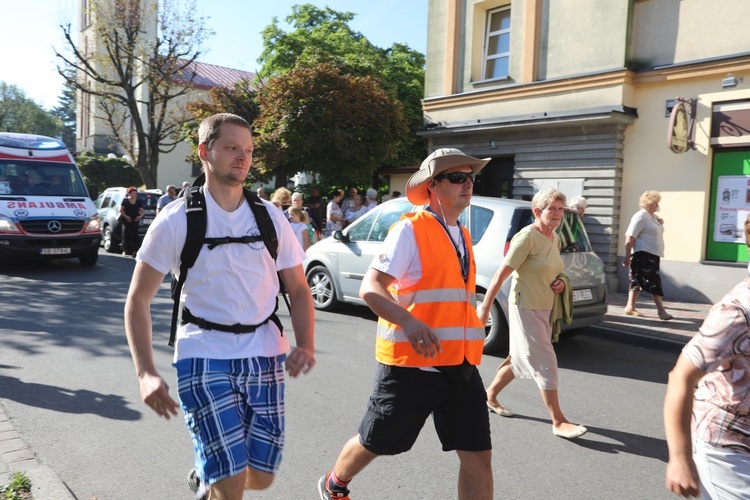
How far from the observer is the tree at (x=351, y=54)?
27719 mm

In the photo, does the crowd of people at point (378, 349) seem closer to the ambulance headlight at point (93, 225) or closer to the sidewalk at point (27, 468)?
the sidewalk at point (27, 468)

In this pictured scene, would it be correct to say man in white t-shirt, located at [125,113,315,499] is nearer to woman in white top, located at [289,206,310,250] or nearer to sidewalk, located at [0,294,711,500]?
sidewalk, located at [0,294,711,500]

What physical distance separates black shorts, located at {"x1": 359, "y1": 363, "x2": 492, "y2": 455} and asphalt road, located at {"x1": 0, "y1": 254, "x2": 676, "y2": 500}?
2.70ft

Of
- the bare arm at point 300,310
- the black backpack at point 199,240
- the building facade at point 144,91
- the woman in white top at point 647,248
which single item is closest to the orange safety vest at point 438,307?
the bare arm at point 300,310

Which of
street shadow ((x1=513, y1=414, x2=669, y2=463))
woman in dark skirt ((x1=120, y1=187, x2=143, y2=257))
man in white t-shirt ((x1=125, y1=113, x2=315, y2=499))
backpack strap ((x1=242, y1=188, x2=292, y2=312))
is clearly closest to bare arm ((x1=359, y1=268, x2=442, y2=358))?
man in white t-shirt ((x1=125, y1=113, x2=315, y2=499))

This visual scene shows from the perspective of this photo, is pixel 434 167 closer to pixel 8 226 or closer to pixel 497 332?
pixel 497 332

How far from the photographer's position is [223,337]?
8.26 feet

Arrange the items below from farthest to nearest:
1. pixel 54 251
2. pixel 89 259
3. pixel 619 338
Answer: pixel 89 259 < pixel 54 251 < pixel 619 338

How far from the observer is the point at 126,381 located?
18.2 feet

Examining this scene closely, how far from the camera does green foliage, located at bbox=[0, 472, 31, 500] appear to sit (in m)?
3.27

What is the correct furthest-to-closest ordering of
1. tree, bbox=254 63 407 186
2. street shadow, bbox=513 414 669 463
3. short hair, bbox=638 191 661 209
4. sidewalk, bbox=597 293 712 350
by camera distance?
tree, bbox=254 63 407 186 → short hair, bbox=638 191 661 209 → sidewalk, bbox=597 293 712 350 → street shadow, bbox=513 414 669 463

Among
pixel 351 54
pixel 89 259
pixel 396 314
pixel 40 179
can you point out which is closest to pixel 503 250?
pixel 396 314

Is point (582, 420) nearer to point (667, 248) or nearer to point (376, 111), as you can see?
point (667, 248)

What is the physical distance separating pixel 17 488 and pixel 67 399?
5.85 feet
